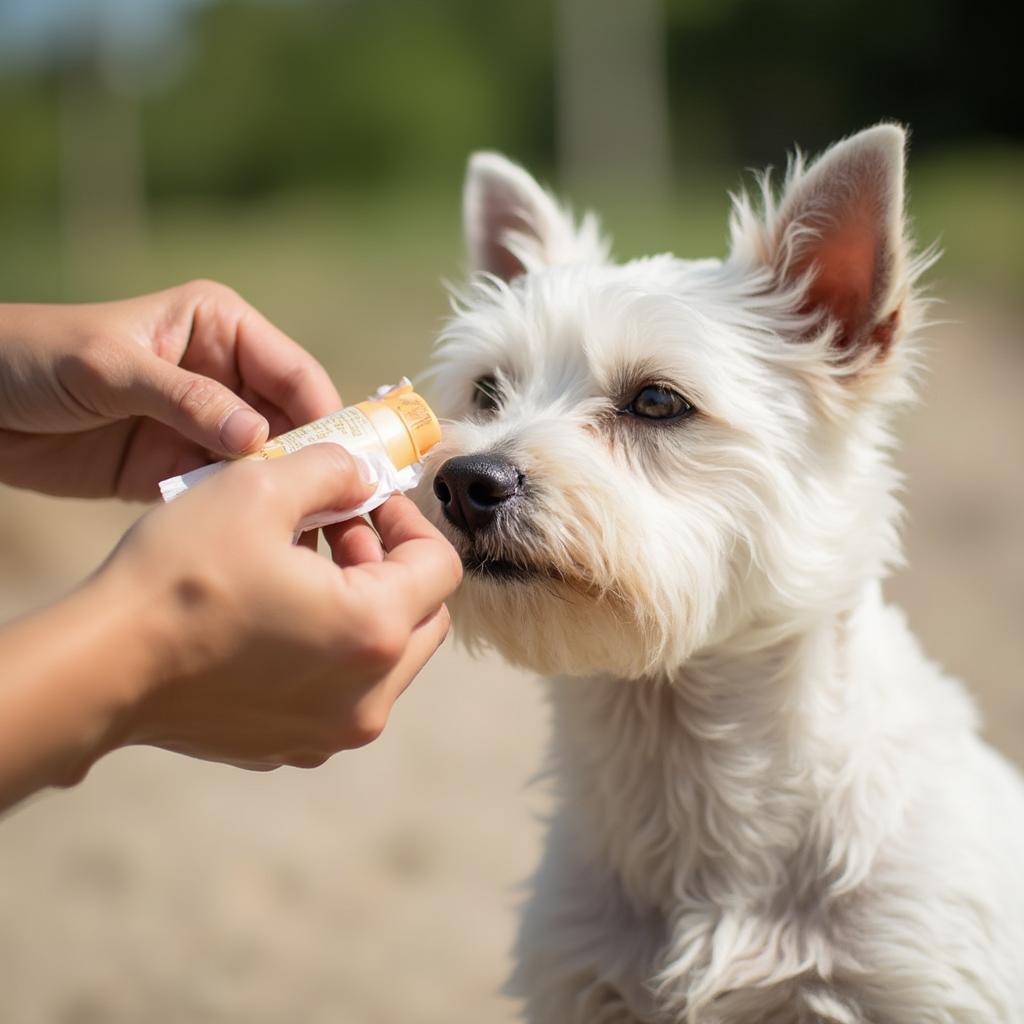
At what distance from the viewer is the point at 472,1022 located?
14.0 ft

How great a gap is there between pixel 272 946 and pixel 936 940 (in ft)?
9.81

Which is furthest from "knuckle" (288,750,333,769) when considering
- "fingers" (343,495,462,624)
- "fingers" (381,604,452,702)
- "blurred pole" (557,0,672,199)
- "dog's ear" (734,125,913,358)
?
"blurred pole" (557,0,672,199)

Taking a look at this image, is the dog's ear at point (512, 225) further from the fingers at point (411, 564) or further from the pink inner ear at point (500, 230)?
the fingers at point (411, 564)

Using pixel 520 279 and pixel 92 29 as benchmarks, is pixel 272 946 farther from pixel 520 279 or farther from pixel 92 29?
pixel 92 29

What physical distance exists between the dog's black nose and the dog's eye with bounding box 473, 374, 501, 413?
1.82ft

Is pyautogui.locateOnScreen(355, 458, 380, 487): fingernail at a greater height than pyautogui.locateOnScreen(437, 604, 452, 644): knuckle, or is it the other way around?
pyautogui.locateOnScreen(355, 458, 380, 487): fingernail

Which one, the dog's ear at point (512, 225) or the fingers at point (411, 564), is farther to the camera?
the dog's ear at point (512, 225)

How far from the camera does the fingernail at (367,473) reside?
2.24 m

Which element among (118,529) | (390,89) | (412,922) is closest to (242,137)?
(390,89)

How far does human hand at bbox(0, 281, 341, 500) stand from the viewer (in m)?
2.52

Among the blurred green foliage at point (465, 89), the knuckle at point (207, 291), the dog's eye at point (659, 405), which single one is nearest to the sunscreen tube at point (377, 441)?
the dog's eye at point (659, 405)

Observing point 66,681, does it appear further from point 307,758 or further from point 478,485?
point 478,485

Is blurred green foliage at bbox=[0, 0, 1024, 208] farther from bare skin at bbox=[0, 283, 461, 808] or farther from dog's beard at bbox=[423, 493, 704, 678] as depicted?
bare skin at bbox=[0, 283, 461, 808]

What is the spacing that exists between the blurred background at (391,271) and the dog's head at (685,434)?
1.12 metres
